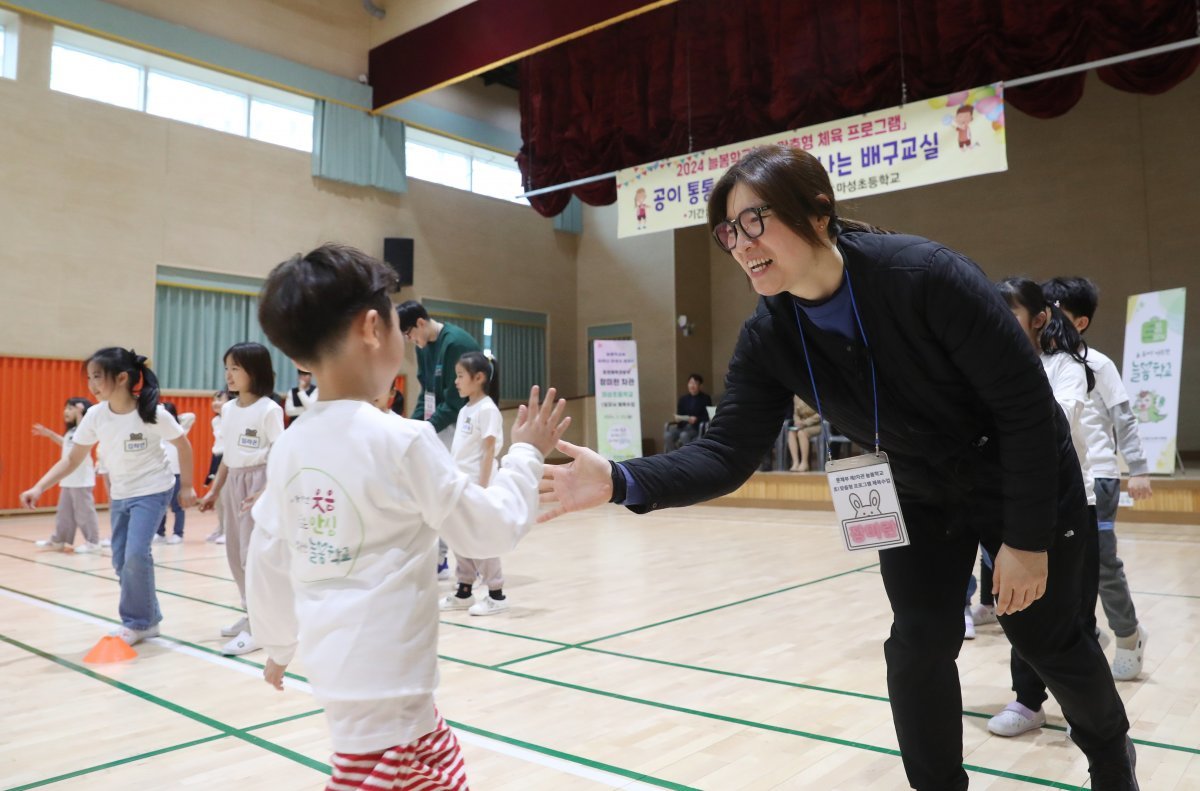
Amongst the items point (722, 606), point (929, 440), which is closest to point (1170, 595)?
point (722, 606)

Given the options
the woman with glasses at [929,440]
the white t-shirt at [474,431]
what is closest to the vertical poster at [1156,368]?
the white t-shirt at [474,431]

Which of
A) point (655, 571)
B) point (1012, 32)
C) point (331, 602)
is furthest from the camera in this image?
point (1012, 32)

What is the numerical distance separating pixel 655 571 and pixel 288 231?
25.8ft

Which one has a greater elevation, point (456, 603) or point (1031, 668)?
point (1031, 668)

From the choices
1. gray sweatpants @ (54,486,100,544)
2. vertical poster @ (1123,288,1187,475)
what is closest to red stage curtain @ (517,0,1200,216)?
vertical poster @ (1123,288,1187,475)

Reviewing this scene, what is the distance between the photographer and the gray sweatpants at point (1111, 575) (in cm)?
268

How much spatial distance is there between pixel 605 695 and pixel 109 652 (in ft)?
6.41

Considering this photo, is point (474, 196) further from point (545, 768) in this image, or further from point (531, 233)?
point (545, 768)

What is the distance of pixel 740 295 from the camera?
13.6 metres

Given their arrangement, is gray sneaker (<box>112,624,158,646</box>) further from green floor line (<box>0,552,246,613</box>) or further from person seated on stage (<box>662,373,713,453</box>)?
person seated on stage (<box>662,373,713,453</box>)

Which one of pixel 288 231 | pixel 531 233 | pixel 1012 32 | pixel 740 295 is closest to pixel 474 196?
pixel 531 233

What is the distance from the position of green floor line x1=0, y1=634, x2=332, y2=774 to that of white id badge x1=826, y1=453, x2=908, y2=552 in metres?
1.43

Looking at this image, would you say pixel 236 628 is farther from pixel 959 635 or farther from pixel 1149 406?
pixel 1149 406

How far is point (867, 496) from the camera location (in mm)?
1521
